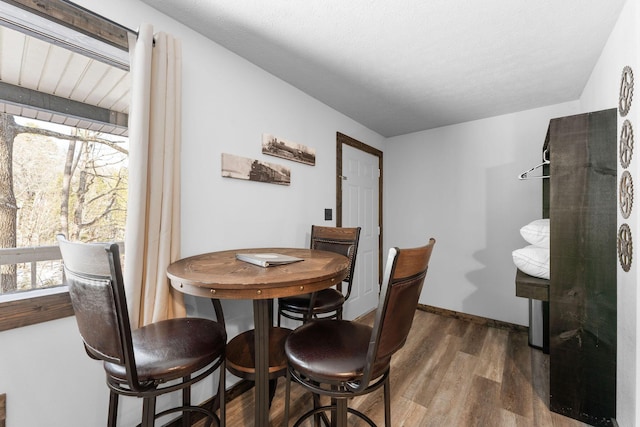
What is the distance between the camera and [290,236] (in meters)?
2.35

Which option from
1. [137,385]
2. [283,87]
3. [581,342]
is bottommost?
[581,342]

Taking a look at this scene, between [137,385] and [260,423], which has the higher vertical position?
[137,385]

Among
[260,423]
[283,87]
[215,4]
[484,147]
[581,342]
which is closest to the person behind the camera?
[260,423]

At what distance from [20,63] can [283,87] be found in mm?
1557

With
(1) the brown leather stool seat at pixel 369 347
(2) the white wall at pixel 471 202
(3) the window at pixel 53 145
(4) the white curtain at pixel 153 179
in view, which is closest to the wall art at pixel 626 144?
(1) the brown leather stool seat at pixel 369 347

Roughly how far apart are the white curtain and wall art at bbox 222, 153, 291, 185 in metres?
0.38

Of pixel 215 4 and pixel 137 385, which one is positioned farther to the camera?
pixel 215 4

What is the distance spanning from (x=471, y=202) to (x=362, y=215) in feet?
4.20

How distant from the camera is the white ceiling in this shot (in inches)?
58.2

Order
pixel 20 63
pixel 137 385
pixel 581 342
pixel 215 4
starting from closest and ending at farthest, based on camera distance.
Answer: pixel 137 385, pixel 20 63, pixel 215 4, pixel 581 342

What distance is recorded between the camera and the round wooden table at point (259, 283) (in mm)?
1019

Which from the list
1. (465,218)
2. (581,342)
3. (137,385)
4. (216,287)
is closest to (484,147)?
(465,218)

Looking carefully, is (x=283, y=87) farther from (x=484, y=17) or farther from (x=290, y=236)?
(x=484, y=17)

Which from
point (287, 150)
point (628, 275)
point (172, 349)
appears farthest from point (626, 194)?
point (172, 349)
